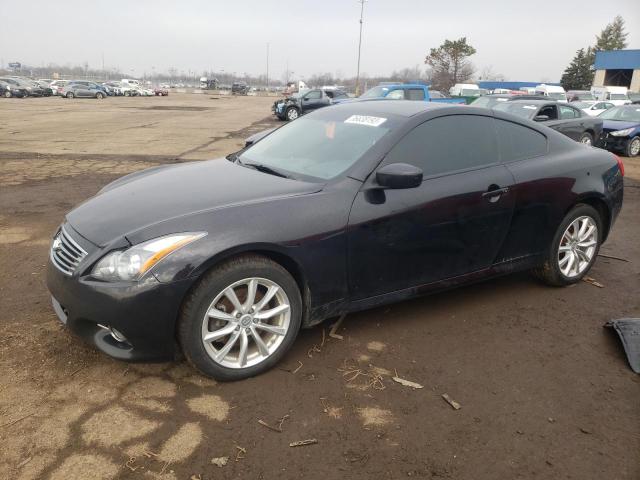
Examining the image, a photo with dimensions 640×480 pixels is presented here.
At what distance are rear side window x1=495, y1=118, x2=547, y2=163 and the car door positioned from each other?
0.27 ft

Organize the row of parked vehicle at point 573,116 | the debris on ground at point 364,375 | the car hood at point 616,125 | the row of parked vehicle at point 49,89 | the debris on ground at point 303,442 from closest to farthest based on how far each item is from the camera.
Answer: the debris on ground at point 303,442 → the debris on ground at point 364,375 → the row of parked vehicle at point 573,116 → the car hood at point 616,125 → the row of parked vehicle at point 49,89

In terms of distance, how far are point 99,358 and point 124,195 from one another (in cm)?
105

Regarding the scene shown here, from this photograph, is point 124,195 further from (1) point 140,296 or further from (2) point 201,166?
(1) point 140,296

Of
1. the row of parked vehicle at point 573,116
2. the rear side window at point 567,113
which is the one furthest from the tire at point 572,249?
the rear side window at point 567,113

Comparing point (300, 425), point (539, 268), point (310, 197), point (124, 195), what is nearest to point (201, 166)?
point (124, 195)

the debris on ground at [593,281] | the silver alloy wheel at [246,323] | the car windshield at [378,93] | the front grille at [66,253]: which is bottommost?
the debris on ground at [593,281]

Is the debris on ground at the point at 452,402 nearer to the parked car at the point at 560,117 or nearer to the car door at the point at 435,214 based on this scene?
the car door at the point at 435,214

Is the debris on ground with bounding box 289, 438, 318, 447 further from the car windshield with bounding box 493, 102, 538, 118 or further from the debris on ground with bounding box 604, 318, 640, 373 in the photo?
the car windshield with bounding box 493, 102, 538, 118

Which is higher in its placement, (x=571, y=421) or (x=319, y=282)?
(x=319, y=282)

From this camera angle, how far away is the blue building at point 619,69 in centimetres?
5844

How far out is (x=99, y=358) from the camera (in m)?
3.10

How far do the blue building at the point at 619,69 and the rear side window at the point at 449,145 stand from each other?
65340 mm

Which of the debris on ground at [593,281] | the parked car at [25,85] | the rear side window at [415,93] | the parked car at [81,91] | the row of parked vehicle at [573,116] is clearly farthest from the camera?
the parked car at [81,91]

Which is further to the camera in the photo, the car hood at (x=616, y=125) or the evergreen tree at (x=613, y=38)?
the evergreen tree at (x=613, y=38)
